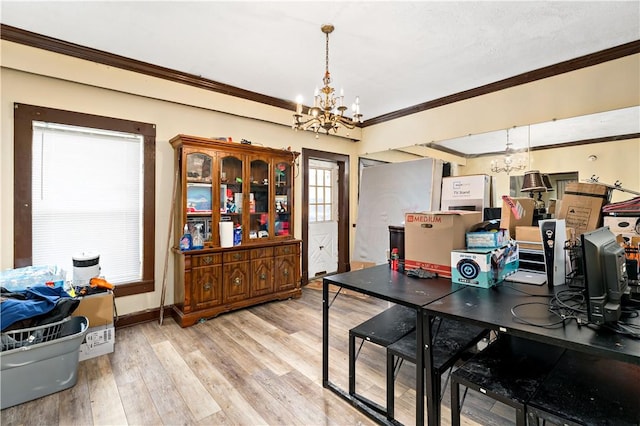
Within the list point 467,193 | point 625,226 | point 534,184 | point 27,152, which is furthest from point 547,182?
point 27,152

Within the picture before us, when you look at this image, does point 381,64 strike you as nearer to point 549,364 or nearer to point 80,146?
point 549,364

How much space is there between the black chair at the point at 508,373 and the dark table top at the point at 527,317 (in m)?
0.28

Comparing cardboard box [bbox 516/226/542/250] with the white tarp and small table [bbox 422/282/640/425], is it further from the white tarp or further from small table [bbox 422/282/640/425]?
the white tarp

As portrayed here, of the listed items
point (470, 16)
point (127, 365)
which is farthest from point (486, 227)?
point (127, 365)

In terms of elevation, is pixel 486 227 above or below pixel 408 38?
below

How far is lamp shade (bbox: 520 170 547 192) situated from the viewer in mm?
3092

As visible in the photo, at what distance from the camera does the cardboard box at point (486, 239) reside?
1.79m

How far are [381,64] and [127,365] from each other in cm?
354

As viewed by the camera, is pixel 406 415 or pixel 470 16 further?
pixel 470 16

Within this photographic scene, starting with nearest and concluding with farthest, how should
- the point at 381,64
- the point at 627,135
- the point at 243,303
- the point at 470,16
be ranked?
the point at 470,16, the point at 627,135, the point at 381,64, the point at 243,303

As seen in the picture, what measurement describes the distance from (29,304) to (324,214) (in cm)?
370

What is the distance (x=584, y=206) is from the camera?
2.29 metres

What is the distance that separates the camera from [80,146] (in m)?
2.83

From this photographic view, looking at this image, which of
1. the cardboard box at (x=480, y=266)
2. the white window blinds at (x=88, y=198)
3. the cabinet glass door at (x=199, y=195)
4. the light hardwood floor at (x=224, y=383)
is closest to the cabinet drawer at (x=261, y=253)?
the cabinet glass door at (x=199, y=195)
